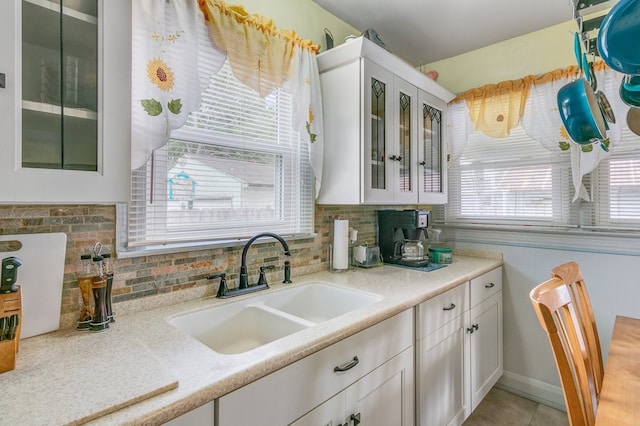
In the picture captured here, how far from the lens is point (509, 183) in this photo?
8.11 ft

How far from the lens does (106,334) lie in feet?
3.46

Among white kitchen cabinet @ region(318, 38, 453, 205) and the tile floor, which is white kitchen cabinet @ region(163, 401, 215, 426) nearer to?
white kitchen cabinet @ region(318, 38, 453, 205)

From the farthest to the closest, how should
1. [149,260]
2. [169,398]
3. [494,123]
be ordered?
[494,123], [149,260], [169,398]

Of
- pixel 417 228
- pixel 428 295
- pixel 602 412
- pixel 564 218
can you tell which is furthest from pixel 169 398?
pixel 564 218

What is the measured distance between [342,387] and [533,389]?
6.50 feet

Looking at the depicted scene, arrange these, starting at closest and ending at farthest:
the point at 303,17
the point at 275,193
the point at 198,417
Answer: the point at 198,417 → the point at 275,193 → the point at 303,17

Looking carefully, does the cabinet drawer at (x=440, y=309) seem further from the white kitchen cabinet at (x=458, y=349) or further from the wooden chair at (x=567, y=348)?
the wooden chair at (x=567, y=348)

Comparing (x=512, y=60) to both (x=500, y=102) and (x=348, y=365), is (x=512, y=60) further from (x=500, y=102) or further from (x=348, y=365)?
(x=348, y=365)

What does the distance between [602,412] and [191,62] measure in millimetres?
1776

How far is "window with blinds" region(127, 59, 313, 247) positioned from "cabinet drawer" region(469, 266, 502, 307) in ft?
3.58

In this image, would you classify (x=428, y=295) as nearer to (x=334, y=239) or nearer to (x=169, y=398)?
(x=334, y=239)

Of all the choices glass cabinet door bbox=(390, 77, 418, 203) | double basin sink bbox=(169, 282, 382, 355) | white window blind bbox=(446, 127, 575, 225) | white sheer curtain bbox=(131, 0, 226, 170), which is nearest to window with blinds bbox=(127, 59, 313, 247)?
white sheer curtain bbox=(131, 0, 226, 170)

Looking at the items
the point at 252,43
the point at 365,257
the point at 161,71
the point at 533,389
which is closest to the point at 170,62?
the point at 161,71

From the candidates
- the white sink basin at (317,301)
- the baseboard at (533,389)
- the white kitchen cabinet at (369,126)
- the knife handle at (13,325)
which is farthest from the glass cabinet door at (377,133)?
the baseboard at (533,389)
